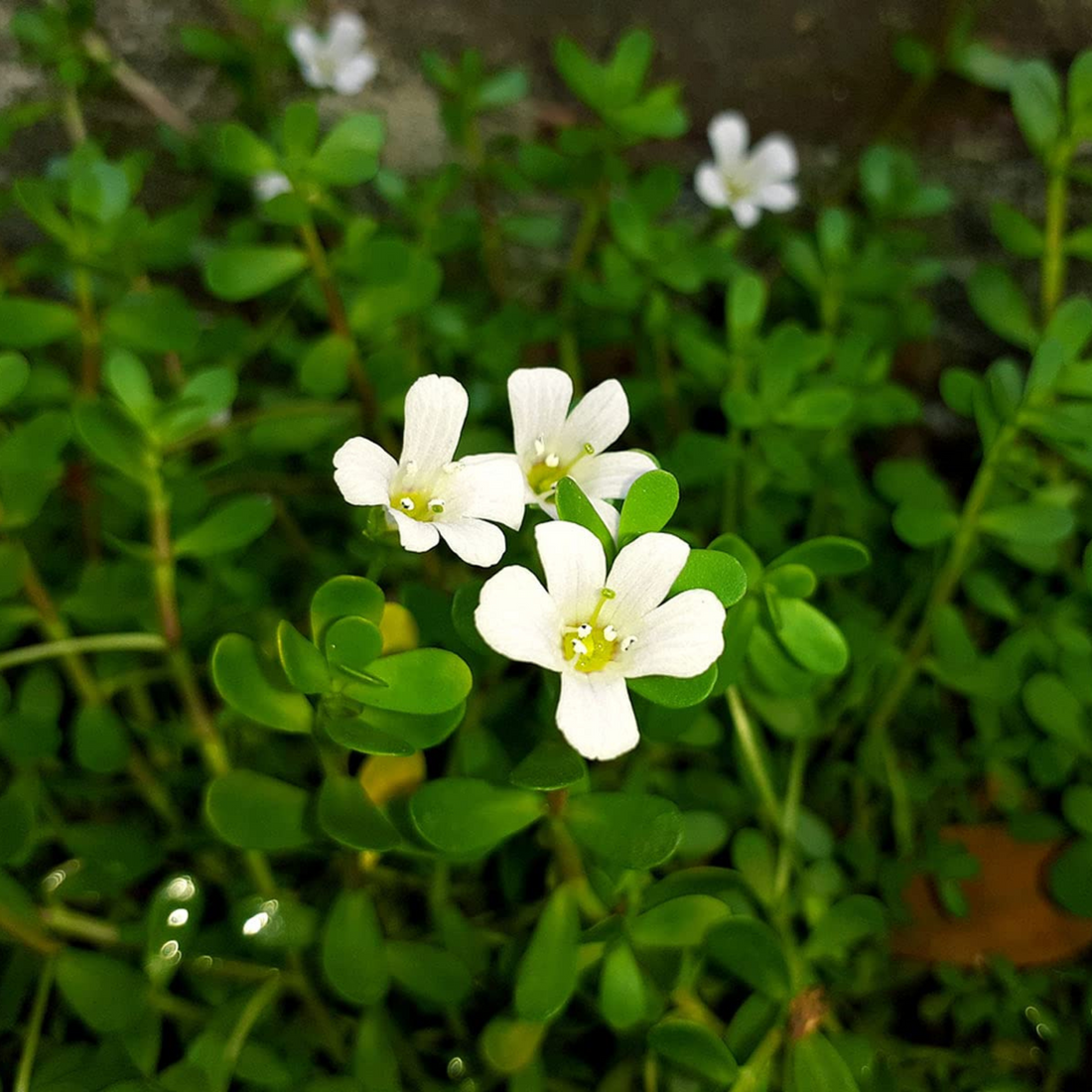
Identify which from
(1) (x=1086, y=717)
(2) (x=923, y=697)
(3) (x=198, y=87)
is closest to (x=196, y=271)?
(3) (x=198, y=87)

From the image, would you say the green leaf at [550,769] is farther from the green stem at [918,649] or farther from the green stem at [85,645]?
the green stem at [918,649]

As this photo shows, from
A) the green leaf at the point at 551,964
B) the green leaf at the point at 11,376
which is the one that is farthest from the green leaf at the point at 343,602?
the green leaf at the point at 11,376

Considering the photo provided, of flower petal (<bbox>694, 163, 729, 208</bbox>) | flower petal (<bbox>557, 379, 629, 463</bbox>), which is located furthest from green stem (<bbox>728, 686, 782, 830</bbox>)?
flower petal (<bbox>694, 163, 729, 208</bbox>)

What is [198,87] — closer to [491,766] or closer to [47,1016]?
[491,766]

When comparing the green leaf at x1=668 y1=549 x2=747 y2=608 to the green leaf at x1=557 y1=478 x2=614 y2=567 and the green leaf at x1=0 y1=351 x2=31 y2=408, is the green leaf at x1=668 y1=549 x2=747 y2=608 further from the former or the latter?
the green leaf at x1=0 y1=351 x2=31 y2=408

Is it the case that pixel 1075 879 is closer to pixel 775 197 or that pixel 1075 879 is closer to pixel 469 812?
pixel 469 812

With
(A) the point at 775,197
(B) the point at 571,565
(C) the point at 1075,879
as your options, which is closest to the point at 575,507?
(B) the point at 571,565
